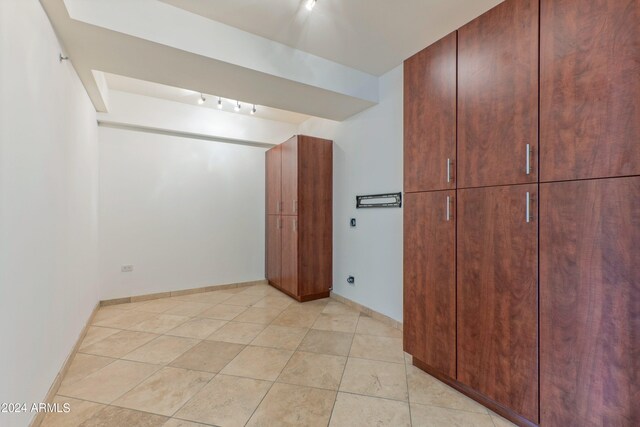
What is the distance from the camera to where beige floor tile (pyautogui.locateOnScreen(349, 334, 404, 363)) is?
233cm

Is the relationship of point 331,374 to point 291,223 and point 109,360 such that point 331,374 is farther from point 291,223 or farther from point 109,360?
point 291,223

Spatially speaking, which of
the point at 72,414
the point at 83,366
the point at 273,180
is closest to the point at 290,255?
the point at 273,180

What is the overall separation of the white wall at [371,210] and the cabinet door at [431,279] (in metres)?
0.71

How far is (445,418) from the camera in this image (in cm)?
163

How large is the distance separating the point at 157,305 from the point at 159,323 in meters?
0.71

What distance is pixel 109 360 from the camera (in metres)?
2.26

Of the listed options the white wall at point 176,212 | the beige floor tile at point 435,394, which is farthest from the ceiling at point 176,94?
the beige floor tile at point 435,394

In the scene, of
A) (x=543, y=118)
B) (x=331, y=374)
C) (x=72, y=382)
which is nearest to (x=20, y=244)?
(x=72, y=382)

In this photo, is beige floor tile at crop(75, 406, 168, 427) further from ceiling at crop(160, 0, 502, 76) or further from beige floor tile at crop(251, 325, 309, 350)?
ceiling at crop(160, 0, 502, 76)

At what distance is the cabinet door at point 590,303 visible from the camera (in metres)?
1.16

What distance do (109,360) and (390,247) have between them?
2833mm

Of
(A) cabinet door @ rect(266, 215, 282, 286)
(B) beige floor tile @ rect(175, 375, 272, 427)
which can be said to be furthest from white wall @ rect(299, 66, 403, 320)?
(B) beige floor tile @ rect(175, 375, 272, 427)

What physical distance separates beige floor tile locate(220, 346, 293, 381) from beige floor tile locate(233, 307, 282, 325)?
25.0 inches

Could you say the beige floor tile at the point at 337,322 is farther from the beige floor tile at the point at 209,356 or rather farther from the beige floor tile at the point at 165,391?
the beige floor tile at the point at 165,391
